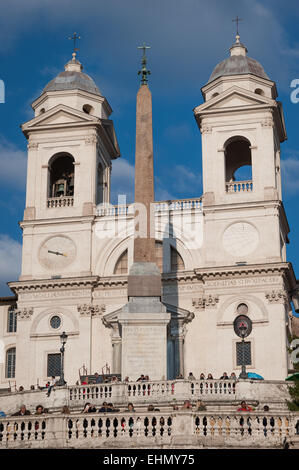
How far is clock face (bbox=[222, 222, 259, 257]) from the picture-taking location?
54.8 meters

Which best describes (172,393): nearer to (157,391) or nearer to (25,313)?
(157,391)

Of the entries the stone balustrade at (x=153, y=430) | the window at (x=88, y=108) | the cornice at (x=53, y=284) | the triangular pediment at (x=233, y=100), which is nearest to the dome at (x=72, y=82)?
the window at (x=88, y=108)

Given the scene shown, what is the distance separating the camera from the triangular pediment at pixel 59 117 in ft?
196

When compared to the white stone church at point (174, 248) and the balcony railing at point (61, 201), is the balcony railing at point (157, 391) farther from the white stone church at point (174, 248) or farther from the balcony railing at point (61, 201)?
the balcony railing at point (61, 201)

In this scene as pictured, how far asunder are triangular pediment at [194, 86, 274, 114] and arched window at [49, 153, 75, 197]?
9.21 meters

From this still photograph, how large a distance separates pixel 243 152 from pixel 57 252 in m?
14.0

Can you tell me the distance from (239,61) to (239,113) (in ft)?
13.8

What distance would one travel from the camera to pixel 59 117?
2370 inches

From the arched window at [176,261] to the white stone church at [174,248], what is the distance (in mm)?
66

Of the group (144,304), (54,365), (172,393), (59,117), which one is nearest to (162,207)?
(59,117)

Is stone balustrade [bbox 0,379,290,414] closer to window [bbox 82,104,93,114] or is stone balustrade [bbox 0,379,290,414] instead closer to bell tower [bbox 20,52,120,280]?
bell tower [bbox 20,52,120,280]

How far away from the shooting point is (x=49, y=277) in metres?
56.7
